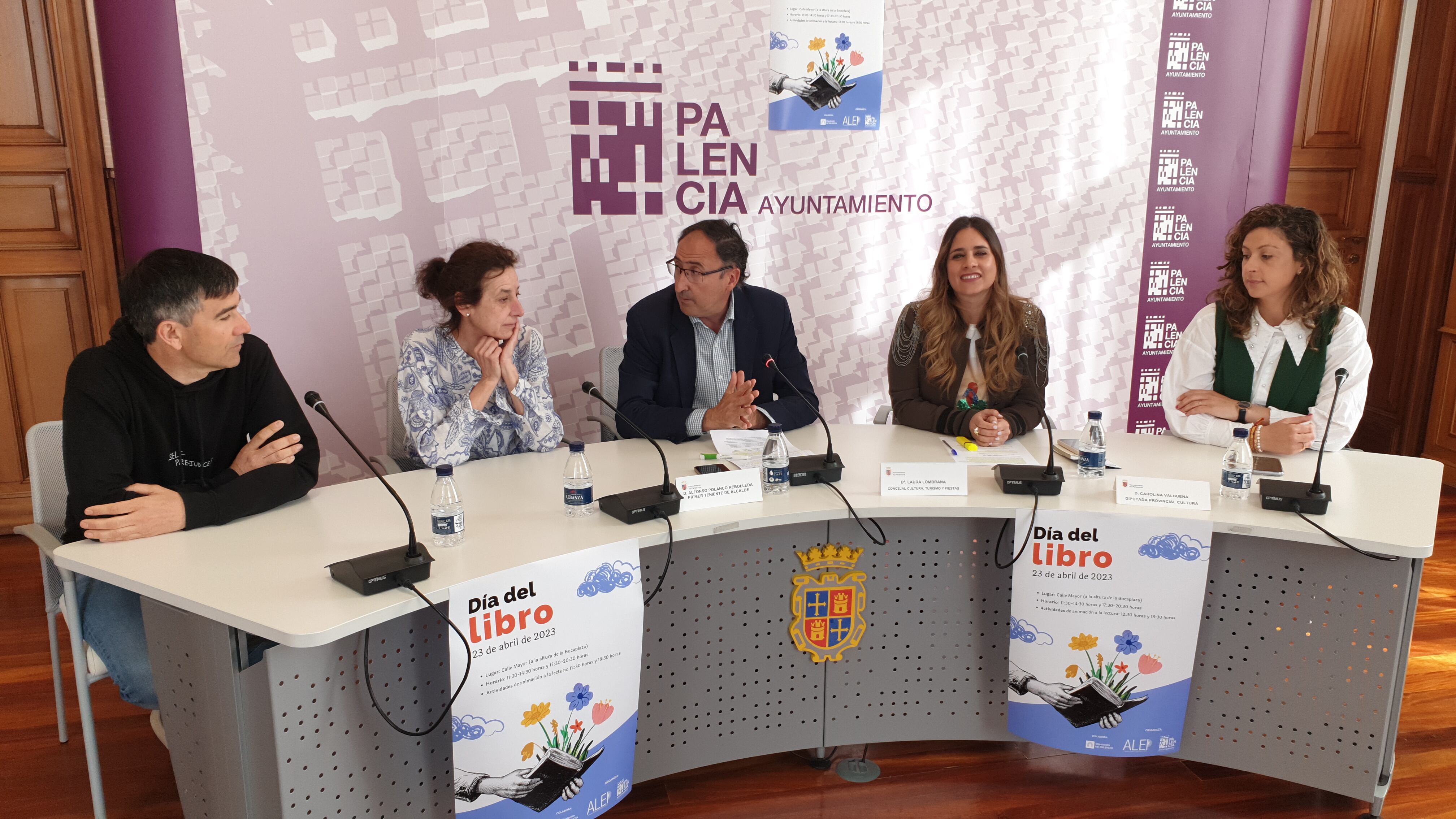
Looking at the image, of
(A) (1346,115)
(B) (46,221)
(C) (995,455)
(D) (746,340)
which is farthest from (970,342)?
(B) (46,221)

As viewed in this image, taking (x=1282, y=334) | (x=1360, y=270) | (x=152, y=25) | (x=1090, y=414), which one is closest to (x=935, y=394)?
(x=1090, y=414)

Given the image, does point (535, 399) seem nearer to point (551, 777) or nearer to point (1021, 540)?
point (551, 777)

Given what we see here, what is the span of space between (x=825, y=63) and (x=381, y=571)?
2.66m

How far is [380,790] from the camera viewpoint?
6.26 feet

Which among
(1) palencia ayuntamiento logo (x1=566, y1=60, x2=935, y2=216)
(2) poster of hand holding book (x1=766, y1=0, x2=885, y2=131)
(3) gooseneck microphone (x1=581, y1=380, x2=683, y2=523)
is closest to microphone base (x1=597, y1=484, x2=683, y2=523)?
(3) gooseneck microphone (x1=581, y1=380, x2=683, y2=523)

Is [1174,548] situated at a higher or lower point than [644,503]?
lower

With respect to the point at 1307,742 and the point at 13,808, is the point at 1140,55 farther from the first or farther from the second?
the point at 13,808

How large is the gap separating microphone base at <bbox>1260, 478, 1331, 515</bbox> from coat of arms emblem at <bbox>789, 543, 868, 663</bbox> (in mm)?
887

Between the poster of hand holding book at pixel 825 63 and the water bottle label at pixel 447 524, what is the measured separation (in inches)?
88.6

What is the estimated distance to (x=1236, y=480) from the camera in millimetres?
2281

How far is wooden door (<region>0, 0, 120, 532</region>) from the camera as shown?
359 centimetres

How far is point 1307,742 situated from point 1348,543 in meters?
0.52

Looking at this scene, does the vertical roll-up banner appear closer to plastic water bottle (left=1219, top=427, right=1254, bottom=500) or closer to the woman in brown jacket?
the woman in brown jacket

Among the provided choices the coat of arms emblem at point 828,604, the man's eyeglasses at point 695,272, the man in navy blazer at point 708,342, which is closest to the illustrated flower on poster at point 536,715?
the coat of arms emblem at point 828,604
